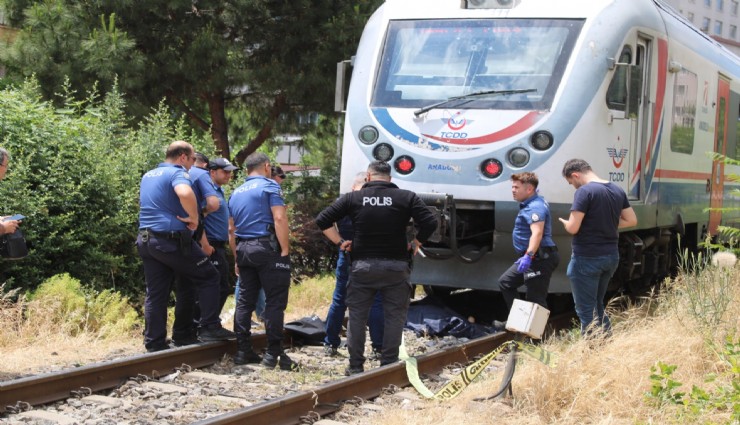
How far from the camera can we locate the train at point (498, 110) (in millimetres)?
8758

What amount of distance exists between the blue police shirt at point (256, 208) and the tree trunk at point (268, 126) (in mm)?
7570

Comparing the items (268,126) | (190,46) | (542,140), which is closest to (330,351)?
(542,140)

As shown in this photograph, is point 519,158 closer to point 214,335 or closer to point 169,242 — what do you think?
point 214,335

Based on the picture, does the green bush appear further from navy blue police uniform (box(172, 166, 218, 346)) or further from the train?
the train

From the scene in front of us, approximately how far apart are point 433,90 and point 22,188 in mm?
4056

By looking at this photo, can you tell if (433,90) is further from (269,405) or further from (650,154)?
(269,405)

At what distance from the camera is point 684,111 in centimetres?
1092

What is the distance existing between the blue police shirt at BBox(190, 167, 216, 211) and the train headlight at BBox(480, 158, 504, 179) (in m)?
2.46

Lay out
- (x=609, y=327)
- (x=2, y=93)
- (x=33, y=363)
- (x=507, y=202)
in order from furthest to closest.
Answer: (x=2, y=93) < (x=507, y=202) < (x=609, y=327) < (x=33, y=363)

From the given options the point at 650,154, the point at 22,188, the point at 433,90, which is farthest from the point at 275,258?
the point at 650,154

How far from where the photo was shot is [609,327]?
808 centimetres

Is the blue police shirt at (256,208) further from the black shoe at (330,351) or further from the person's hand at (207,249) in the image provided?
the black shoe at (330,351)

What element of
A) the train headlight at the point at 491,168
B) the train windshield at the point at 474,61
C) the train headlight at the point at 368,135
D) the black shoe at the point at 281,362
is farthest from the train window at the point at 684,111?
the black shoe at the point at 281,362

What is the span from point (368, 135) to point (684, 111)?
3940 mm
